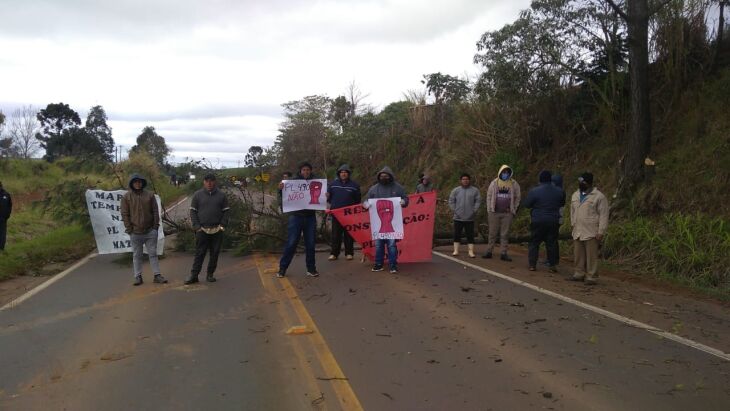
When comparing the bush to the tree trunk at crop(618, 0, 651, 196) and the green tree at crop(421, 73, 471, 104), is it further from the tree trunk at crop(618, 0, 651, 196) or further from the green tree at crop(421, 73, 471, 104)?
the green tree at crop(421, 73, 471, 104)

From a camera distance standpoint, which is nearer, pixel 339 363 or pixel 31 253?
pixel 339 363

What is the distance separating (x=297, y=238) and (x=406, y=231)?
2.27m

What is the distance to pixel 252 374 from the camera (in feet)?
15.9

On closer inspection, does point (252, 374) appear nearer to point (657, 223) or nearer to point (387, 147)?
point (657, 223)

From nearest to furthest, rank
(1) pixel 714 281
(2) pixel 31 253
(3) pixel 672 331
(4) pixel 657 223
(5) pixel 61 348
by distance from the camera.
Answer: (5) pixel 61 348
(3) pixel 672 331
(1) pixel 714 281
(4) pixel 657 223
(2) pixel 31 253

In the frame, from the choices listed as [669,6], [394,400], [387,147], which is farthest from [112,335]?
[387,147]

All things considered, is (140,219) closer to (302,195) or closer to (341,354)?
(302,195)

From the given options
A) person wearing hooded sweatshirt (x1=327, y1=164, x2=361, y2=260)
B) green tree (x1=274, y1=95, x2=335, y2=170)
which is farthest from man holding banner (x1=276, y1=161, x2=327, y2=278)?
green tree (x1=274, y1=95, x2=335, y2=170)

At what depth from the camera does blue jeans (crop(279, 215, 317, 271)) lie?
9375 millimetres

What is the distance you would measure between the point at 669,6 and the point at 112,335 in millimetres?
15318

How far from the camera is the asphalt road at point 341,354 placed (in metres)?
4.33

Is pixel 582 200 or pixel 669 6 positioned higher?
pixel 669 6

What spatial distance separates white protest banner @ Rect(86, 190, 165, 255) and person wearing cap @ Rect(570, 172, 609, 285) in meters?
7.67

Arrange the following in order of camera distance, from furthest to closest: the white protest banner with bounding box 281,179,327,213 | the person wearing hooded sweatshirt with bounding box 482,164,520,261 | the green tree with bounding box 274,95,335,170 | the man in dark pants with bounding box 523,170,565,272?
the green tree with bounding box 274,95,335,170
the person wearing hooded sweatshirt with bounding box 482,164,520,261
the man in dark pants with bounding box 523,170,565,272
the white protest banner with bounding box 281,179,327,213
